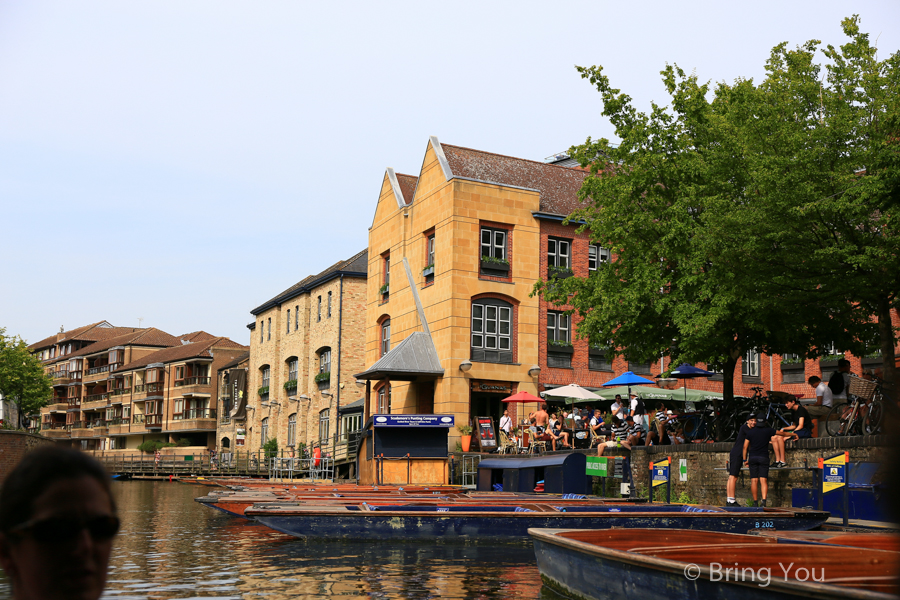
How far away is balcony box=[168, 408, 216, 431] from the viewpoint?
74.9 metres

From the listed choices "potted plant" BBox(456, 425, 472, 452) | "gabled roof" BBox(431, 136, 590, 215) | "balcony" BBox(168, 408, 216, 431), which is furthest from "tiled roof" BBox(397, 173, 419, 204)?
"balcony" BBox(168, 408, 216, 431)

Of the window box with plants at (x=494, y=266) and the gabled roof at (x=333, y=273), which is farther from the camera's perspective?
the gabled roof at (x=333, y=273)

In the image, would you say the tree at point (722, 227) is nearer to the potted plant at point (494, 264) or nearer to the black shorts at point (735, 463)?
the black shorts at point (735, 463)

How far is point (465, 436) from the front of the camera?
3291cm

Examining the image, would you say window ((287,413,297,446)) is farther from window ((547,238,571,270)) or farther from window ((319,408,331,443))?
window ((547,238,571,270))

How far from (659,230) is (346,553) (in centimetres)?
1352

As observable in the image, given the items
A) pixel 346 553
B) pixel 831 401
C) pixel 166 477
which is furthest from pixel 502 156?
pixel 166 477

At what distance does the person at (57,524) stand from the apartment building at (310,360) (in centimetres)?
4127

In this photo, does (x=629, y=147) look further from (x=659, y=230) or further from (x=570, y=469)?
(x=570, y=469)

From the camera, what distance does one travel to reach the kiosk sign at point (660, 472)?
18859 mm

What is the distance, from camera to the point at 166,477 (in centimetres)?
5825

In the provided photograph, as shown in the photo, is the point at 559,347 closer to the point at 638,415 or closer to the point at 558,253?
the point at 558,253

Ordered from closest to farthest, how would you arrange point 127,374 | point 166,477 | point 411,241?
point 411,241 < point 166,477 < point 127,374

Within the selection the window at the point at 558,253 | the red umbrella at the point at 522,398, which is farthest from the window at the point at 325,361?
the red umbrella at the point at 522,398
